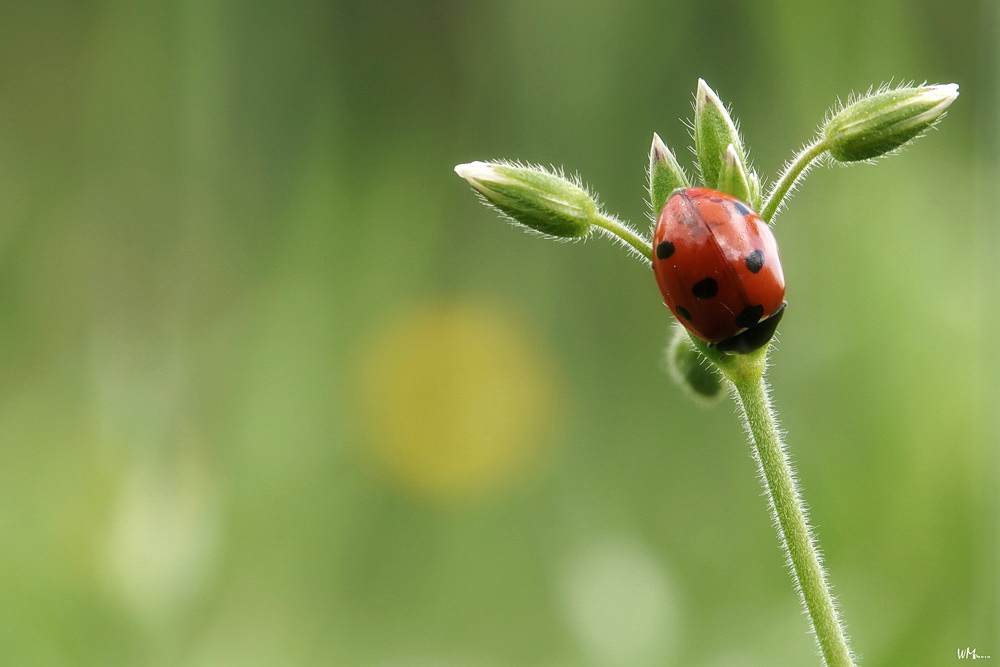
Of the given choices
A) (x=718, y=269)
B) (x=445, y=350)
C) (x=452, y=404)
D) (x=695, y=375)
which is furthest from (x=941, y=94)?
(x=445, y=350)

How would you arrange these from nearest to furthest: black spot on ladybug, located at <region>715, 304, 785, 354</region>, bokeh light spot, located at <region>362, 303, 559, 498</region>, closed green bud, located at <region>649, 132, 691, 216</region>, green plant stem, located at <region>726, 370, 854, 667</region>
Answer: green plant stem, located at <region>726, 370, 854, 667</region>
black spot on ladybug, located at <region>715, 304, 785, 354</region>
closed green bud, located at <region>649, 132, 691, 216</region>
bokeh light spot, located at <region>362, 303, 559, 498</region>

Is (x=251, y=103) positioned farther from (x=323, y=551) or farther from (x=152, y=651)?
(x=152, y=651)

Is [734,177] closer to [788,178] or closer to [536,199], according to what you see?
[788,178]

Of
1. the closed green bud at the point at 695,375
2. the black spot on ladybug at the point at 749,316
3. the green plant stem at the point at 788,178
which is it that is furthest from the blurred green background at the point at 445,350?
the green plant stem at the point at 788,178

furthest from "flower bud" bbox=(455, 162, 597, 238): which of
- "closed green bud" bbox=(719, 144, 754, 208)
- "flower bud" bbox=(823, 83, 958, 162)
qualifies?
"flower bud" bbox=(823, 83, 958, 162)

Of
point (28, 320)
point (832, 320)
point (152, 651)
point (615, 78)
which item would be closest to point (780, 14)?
point (832, 320)

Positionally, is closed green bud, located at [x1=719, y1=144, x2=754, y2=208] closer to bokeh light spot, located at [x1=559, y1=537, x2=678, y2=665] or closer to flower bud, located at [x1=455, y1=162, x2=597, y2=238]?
flower bud, located at [x1=455, y1=162, x2=597, y2=238]

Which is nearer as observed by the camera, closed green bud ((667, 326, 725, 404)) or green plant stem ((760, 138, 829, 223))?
green plant stem ((760, 138, 829, 223))
